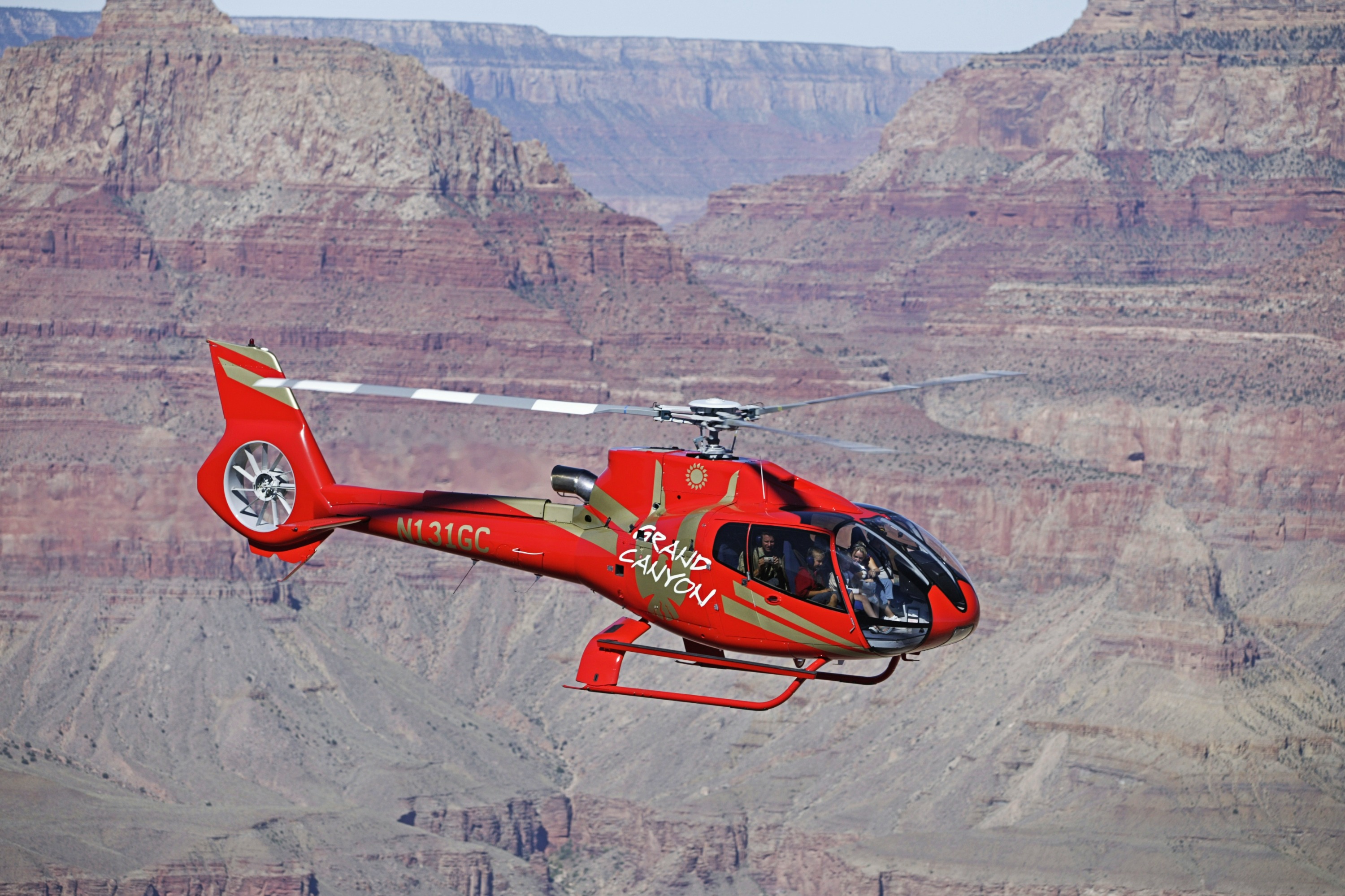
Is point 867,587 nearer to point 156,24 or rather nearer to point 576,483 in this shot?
point 576,483

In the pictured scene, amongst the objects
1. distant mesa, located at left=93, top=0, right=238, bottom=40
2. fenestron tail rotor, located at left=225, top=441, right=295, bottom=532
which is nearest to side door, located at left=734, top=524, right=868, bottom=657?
fenestron tail rotor, located at left=225, top=441, right=295, bottom=532

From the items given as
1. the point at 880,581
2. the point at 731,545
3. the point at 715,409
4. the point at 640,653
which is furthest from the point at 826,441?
the point at 640,653

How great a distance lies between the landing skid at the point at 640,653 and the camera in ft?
163

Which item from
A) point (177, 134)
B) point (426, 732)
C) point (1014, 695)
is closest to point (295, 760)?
point (426, 732)

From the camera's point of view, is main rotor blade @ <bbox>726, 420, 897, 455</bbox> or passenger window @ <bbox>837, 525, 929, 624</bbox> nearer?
main rotor blade @ <bbox>726, 420, 897, 455</bbox>

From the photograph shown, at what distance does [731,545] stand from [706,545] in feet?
1.77

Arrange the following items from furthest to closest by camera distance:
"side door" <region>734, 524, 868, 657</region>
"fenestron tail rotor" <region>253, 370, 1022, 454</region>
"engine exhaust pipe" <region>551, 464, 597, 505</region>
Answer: "engine exhaust pipe" <region>551, 464, 597, 505</region> → "side door" <region>734, 524, 868, 657</region> → "fenestron tail rotor" <region>253, 370, 1022, 454</region>

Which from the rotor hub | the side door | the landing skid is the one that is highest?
the rotor hub

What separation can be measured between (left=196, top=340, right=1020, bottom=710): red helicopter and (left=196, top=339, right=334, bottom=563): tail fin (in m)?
0.14

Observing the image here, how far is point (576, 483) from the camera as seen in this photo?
176 ft

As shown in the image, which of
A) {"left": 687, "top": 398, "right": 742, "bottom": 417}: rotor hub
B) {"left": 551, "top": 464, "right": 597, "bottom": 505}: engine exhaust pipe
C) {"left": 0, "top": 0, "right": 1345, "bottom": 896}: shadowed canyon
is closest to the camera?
{"left": 687, "top": 398, "right": 742, "bottom": 417}: rotor hub

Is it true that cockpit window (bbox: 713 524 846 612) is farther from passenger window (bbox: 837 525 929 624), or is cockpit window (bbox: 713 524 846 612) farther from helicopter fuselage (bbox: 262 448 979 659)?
passenger window (bbox: 837 525 929 624)

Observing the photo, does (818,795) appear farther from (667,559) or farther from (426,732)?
(667,559)

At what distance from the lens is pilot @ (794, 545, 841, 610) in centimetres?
4950
